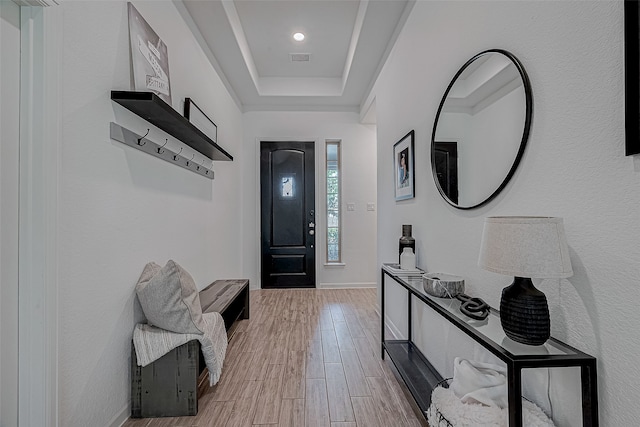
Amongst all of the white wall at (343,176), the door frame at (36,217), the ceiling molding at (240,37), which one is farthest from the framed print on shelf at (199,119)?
the white wall at (343,176)

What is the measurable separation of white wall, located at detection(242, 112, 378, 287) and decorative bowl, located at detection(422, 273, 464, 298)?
3096 mm

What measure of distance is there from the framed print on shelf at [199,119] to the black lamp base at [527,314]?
241cm

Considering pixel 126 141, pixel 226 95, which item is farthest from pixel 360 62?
pixel 126 141

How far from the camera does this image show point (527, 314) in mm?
988

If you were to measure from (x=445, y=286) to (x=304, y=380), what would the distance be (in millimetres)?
1156

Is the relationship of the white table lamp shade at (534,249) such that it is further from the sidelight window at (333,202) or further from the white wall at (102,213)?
the sidelight window at (333,202)

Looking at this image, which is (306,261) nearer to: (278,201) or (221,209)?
(278,201)

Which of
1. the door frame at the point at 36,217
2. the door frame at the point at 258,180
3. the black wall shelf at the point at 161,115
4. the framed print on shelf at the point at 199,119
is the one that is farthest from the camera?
the door frame at the point at 258,180

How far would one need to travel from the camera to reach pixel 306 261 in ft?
15.5

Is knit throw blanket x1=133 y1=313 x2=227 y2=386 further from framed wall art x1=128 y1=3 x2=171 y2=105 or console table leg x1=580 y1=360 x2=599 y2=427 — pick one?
console table leg x1=580 y1=360 x2=599 y2=427

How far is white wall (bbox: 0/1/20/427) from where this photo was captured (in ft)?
3.56

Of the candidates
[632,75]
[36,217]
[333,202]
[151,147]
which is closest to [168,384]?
[36,217]

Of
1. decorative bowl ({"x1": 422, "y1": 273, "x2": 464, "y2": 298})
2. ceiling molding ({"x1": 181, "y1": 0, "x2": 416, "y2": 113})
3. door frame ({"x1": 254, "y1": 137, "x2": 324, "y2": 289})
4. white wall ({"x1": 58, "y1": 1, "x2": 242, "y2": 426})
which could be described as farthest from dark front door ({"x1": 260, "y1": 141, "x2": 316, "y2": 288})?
decorative bowl ({"x1": 422, "y1": 273, "x2": 464, "y2": 298})

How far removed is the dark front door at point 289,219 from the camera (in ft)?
15.4
